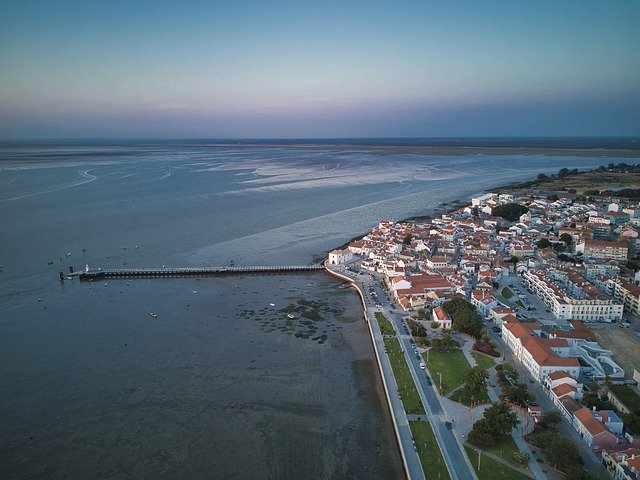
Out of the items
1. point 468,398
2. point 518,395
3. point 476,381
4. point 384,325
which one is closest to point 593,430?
point 518,395

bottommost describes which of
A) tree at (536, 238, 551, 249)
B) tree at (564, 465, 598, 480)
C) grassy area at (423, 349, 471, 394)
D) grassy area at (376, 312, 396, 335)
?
grassy area at (423, 349, 471, 394)

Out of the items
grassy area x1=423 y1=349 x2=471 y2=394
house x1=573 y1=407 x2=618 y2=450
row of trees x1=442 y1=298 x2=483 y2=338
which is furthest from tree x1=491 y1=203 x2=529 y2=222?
house x1=573 y1=407 x2=618 y2=450

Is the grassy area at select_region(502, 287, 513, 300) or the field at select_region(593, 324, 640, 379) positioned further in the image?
the grassy area at select_region(502, 287, 513, 300)

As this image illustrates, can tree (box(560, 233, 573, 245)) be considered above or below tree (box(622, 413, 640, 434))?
above

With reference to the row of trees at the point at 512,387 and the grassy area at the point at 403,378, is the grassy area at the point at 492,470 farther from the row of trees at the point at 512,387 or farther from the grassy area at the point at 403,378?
the row of trees at the point at 512,387

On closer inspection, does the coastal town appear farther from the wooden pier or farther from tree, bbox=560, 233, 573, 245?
the wooden pier

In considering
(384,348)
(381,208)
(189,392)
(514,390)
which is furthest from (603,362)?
(381,208)

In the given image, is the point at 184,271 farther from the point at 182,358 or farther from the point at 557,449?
the point at 557,449
